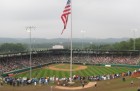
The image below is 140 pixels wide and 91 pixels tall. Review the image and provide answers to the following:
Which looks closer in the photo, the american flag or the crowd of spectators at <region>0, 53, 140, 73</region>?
the american flag

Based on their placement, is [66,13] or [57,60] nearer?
[66,13]

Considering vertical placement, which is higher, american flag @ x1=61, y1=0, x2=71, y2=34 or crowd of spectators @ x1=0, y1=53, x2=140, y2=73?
american flag @ x1=61, y1=0, x2=71, y2=34

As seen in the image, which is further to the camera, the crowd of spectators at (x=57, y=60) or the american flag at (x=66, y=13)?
the crowd of spectators at (x=57, y=60)

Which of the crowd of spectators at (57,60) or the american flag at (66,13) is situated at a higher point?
the american flag at (66,13)

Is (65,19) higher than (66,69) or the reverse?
higher

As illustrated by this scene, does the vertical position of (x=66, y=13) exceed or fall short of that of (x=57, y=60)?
it exceeds it

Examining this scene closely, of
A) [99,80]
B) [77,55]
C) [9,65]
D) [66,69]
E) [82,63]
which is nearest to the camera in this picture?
[99,80]

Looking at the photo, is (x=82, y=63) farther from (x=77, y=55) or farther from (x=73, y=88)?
(x=73, y=88)

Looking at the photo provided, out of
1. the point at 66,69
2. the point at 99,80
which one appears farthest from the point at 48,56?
the point at 99,80
